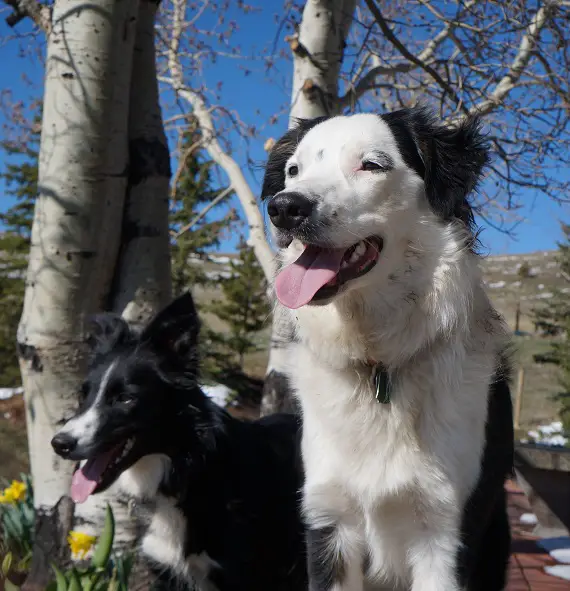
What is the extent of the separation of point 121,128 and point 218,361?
10.7 m

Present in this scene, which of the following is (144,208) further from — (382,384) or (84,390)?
(382,384)

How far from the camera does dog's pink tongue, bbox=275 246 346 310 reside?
2.09 metres

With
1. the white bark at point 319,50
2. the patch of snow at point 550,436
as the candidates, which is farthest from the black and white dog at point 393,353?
the patch of snow at point 550,436

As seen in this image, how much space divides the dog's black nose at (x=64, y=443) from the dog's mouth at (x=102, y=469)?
0.45 ft

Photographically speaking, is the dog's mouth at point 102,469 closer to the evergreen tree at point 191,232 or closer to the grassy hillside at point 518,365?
the grassy hillside at point 518,365

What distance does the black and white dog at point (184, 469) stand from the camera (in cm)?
287

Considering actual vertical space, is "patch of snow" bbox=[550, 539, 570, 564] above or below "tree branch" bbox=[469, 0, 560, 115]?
below

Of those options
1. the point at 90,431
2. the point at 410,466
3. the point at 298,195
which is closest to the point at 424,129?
the point at 298,195

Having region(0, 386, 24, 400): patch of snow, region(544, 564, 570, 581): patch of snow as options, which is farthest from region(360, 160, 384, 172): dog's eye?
region(0, 386, 24, 400): patch of snow

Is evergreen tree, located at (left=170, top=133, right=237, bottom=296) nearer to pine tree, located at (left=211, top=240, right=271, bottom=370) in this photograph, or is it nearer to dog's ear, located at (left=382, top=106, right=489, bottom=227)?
pine tree, located at (left=211, top=240, right=271, bottom=370)

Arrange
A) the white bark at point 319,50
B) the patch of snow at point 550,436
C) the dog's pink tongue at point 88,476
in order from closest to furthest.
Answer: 1. the dog's pink tongue at point 88,476
2. the white bark at point 319,50
3. the patch of snow at point 550,436

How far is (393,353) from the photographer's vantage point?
2262 mm

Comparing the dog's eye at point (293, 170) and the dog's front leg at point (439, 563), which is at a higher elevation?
the dog's eye at point (293, 170)

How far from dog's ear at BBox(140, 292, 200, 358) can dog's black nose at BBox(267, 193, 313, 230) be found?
3.49 ft
